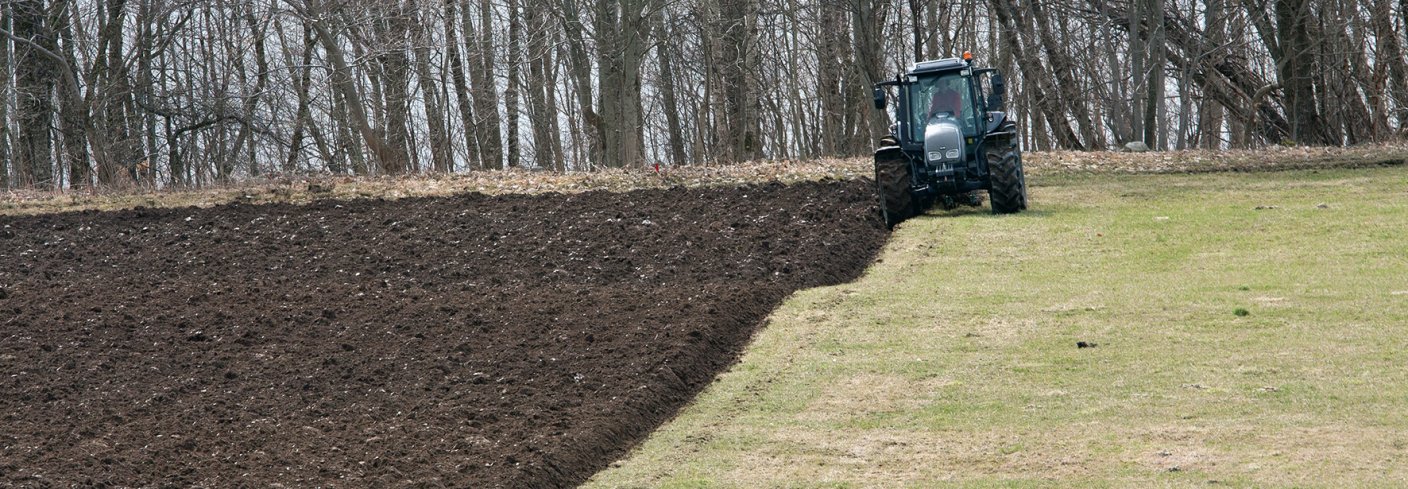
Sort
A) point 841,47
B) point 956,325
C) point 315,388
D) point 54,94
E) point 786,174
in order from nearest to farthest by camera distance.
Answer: point 315,388 < point 956,325 < point 786,174 < point 54,94 < point 841,47

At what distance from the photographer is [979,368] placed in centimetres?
829

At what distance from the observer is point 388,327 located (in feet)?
32.3

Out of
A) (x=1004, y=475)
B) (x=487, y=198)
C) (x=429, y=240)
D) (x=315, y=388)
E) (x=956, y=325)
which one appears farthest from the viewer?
(x=487, y=198)

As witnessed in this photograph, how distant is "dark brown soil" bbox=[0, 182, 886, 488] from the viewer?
22.5 ft

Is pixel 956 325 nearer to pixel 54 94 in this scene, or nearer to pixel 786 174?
pixel 786 174

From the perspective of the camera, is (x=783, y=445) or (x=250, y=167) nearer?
(x=783, y=445)

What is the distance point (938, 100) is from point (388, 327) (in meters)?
7.35

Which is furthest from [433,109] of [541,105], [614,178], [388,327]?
[388,327]

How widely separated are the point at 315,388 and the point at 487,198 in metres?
8.58

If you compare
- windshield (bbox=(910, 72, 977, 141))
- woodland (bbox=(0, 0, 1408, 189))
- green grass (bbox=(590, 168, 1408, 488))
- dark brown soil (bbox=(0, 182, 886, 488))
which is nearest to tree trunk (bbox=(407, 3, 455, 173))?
woodland (bbox=(0, 0, 1408, 189))

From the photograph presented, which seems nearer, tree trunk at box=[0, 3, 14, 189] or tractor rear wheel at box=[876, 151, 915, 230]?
tractor rear wheel at box=[876, 151, 915, 230]

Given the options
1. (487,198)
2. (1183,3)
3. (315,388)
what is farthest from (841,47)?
(315,388)

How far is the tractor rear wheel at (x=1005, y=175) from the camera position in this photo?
14.1 metres

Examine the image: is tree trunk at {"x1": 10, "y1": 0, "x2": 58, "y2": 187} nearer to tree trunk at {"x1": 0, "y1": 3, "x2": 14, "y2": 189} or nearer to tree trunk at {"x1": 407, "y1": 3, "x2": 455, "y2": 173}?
tree trunk at {"x1": 0, "y1": 3, "x2": 14, "y2": 189}
